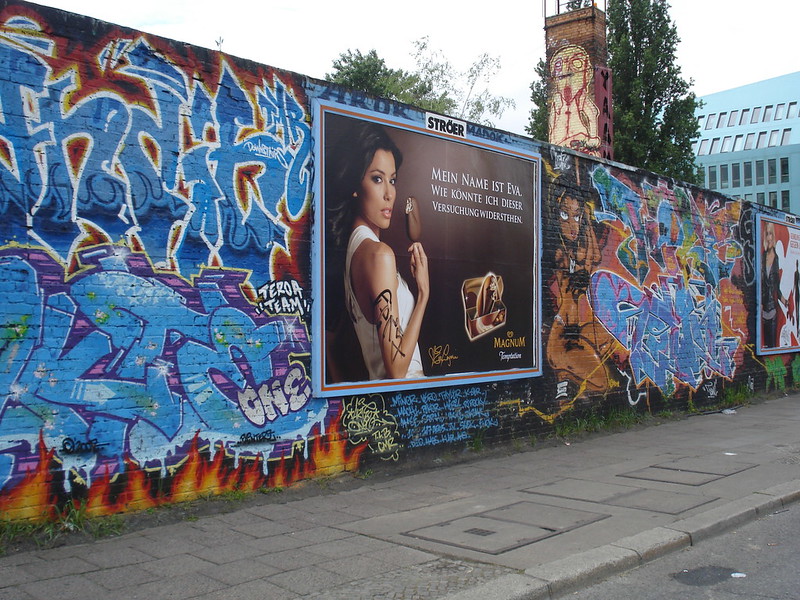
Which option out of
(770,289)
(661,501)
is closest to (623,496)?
(661,501)

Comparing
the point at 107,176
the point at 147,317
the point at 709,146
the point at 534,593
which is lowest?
the point at 534,593

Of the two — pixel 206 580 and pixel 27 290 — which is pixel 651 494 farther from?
pixel 27 290

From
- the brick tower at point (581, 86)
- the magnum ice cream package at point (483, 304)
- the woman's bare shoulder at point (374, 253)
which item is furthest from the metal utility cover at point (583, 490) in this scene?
the brick tower at point (581, 86)

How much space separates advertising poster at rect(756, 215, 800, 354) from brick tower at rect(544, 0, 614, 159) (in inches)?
176

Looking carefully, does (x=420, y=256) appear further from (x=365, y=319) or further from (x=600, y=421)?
(x=600, y=421)

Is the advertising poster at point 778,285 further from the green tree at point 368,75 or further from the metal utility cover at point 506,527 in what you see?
the green tree at point 368,75

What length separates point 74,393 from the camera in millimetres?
6234

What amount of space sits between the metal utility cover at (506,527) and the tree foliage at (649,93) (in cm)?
2777

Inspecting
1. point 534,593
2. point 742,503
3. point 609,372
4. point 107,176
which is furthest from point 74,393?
point 609,372

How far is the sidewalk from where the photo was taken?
5066mm

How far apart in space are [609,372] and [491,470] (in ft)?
13.6

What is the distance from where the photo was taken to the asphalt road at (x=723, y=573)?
17.1 ft

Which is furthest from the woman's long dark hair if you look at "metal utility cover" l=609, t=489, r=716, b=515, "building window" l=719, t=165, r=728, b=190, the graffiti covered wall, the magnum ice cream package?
"building window" l=719, t=165, r=728, b=190

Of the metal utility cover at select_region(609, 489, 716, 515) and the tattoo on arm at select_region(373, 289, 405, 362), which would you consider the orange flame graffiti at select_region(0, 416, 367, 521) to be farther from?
the metal utility cover at select_region(609, 489, 716, 515)
